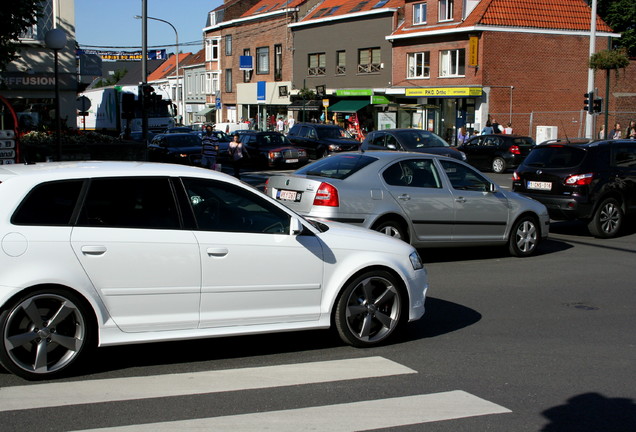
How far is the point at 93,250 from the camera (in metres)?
5.46

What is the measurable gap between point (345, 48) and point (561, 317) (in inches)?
1754

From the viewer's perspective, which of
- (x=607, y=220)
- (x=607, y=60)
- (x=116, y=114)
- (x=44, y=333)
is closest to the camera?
(x=44, y=333)

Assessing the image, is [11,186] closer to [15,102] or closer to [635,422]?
[635,422]

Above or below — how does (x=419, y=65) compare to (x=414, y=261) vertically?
above

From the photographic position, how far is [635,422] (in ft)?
16.2

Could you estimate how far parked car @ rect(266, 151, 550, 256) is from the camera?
33.8 feet

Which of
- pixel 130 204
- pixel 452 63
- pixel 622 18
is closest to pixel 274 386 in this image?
pixel 130 204

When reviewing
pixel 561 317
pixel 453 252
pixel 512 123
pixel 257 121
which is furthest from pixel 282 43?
pixel 561 317

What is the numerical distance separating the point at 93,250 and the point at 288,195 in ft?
17.4

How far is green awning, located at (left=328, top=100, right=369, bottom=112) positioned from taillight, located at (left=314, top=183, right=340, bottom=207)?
130 feet

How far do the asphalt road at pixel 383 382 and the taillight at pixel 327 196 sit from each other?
2.42m

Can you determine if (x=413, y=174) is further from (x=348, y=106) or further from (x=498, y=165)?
(x=348, y=106)

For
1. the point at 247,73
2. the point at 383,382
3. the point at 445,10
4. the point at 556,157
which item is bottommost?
the point at 383,382

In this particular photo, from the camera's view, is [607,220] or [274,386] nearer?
[274,386]
